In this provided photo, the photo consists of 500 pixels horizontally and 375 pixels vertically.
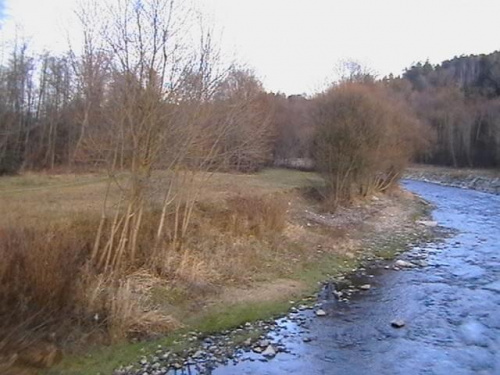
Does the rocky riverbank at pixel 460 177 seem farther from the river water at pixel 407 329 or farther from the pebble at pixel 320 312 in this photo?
the pebble at pixel 320 312

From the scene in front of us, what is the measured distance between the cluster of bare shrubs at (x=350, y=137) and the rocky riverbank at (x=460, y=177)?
17.5m

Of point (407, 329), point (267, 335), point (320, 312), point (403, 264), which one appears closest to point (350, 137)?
point (403, 264)

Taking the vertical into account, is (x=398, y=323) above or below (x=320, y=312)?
above

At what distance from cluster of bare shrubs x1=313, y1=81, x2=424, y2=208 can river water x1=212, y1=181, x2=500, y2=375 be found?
994cm

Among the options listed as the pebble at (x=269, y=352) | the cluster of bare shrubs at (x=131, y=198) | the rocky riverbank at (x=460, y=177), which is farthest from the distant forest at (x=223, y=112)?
the pebble at (x=269, y=352)

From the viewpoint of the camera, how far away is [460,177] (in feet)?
152

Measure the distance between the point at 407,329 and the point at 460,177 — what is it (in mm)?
41201

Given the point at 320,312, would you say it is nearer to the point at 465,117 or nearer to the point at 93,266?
the point at 93,266

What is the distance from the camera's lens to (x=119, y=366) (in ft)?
23.9

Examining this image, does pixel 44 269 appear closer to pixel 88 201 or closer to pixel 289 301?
pixel 289 301

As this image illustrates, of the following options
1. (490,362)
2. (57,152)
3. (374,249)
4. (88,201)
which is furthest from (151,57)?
(57,152)

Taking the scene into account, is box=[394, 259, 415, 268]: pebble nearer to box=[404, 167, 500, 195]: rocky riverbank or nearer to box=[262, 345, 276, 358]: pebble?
box=[262, 345, 276, 358]: pebble

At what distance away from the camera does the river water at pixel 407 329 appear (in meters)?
7.80

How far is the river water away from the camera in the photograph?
7.80 meters
